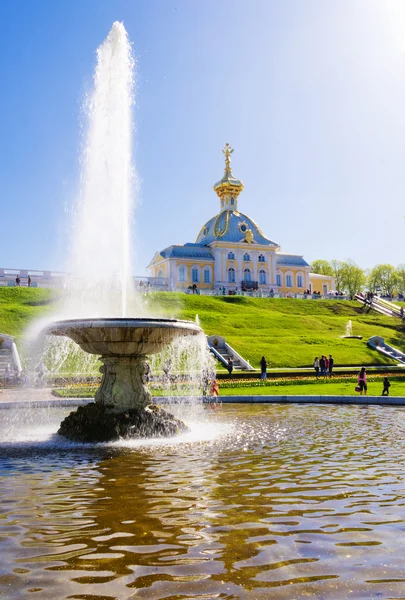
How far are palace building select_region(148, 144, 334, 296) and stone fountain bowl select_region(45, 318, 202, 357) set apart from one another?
58.5 meters

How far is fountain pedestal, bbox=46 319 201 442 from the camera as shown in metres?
10.4

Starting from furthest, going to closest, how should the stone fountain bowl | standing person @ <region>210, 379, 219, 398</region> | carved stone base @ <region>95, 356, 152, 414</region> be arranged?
standing person @ <region>210, 379, 219, 398</region> < carved stone base @ <region>95, 356, 152, 414</region> < the stone fountain bowl

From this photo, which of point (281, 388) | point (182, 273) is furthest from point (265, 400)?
point (182, 273)

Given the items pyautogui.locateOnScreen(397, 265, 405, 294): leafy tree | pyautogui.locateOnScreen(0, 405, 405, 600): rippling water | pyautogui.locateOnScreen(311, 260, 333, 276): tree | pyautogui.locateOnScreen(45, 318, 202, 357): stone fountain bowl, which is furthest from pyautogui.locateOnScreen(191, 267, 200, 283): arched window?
pyautogui.locateOnScreen(0, 405, 405, 600): rippling water

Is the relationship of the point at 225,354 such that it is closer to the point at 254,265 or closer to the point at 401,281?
the point at 254,265

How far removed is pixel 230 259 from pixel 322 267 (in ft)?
109

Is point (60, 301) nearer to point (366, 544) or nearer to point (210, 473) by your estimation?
point (210, 473)

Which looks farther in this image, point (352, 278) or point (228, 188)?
point (352, 278)

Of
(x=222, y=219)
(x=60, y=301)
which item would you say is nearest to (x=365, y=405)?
(x=60, y=301)

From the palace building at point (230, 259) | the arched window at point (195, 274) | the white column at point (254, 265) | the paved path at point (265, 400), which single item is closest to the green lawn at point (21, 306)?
the paved path at point (265, 400)

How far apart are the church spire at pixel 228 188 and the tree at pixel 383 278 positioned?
33275mm

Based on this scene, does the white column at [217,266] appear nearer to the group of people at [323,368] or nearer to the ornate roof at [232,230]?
the ornate roof at [232,230]

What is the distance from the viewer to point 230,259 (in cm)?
7431

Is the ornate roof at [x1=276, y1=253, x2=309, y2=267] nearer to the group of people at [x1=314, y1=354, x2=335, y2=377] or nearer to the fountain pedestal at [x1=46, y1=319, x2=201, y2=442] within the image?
the group of people at [x1=314, y1=354, x2=335, y2=377]
